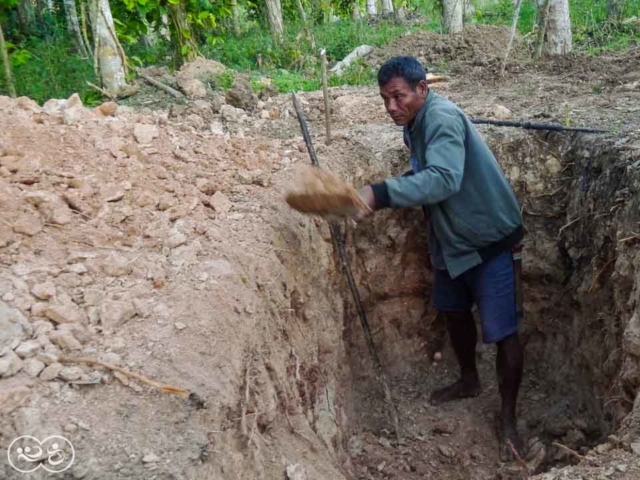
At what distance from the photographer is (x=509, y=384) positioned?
3633 mm

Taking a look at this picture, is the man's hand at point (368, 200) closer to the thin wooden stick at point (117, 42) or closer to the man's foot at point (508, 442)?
the man's foot at point (508, 442)

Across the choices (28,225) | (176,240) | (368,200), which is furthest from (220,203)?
(28,225)

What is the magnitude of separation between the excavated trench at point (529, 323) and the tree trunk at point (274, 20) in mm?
6302

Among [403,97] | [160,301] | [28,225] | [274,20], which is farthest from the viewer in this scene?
[274,20]

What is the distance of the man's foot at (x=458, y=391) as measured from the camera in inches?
164

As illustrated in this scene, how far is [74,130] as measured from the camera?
10.3 feet

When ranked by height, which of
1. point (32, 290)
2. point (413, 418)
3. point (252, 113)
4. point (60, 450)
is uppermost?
point (252, 113)

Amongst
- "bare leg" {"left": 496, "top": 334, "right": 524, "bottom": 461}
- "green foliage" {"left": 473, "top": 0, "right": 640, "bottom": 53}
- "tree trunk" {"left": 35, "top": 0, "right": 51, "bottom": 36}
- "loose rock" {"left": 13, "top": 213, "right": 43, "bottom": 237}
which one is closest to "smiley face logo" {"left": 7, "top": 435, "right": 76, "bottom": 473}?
"loose rock" {"left": 13, "top": 213, "right": 43, "bottom": 237}

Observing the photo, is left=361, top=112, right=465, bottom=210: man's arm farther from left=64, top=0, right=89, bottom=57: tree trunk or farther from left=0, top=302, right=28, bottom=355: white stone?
left=64, top=0, right=89, bottom=57: tree trunk

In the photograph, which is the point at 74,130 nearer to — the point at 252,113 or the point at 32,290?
the point at 32,290

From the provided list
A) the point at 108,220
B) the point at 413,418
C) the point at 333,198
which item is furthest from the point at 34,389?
the point at 413,418

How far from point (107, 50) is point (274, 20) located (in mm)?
5539

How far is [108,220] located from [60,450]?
1242mm

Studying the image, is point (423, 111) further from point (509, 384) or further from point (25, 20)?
point (25, 20)
